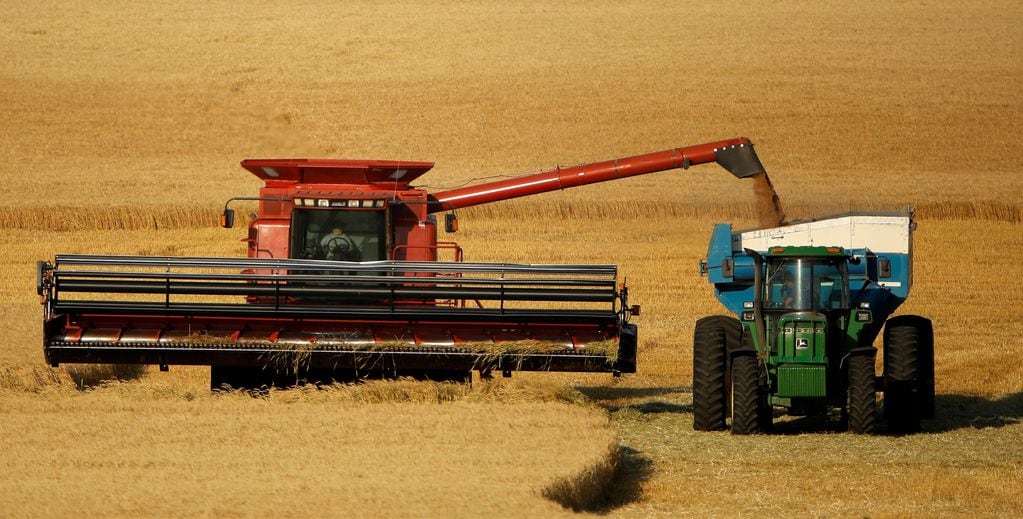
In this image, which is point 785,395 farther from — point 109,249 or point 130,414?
point 109,249

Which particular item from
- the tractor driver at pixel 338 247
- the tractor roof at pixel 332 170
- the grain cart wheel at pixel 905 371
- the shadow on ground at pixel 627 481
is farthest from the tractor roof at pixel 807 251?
the tractor driver at pixel 338 247

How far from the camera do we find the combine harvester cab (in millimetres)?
10828

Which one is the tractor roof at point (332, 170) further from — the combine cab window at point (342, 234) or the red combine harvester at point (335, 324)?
the red combine harvester at point (335, 324)

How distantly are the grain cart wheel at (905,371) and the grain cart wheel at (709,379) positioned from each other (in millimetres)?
1295

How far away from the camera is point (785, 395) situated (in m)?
10.9

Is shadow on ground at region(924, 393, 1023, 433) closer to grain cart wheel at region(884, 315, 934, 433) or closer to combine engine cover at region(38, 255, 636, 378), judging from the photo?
grain cart wheel at region(884, 315, 934, 433)

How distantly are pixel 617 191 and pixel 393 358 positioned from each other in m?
16.1

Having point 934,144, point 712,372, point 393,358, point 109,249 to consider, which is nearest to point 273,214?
point 393,358

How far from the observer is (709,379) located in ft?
36.5

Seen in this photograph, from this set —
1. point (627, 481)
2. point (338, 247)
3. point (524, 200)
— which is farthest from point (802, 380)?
point (524, 200)

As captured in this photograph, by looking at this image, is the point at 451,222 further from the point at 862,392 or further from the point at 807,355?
the point at 862,392

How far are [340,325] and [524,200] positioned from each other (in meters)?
13.7

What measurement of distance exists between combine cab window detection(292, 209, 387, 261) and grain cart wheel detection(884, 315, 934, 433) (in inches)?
175

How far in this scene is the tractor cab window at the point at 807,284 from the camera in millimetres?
11195
